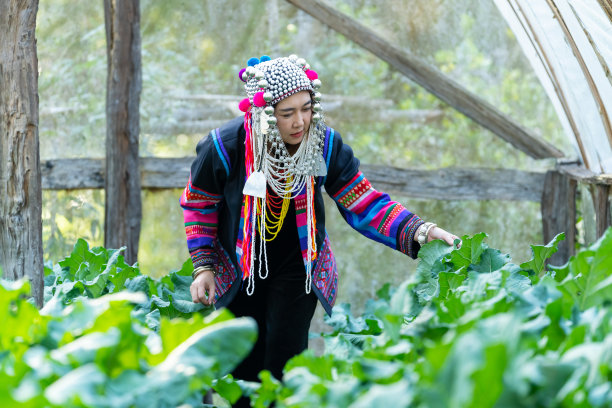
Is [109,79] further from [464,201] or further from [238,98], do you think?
[464,201]

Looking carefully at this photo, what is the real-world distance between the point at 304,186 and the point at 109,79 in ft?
8.09

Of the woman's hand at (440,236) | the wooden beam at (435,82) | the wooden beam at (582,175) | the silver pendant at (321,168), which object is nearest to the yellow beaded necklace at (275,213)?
the silver pendant at (321,168)

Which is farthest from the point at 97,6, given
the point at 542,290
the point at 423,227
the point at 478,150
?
the point at 542,290

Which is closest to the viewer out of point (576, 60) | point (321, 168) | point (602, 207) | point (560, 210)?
point (321, 168)

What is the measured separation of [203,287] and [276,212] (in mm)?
397

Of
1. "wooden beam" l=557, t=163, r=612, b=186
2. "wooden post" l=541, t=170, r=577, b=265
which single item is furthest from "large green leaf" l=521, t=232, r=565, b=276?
"wooden post" l=541, t=170, r=577, b=265

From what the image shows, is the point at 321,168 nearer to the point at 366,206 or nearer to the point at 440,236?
the point at 366,206

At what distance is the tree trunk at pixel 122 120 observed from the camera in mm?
4875

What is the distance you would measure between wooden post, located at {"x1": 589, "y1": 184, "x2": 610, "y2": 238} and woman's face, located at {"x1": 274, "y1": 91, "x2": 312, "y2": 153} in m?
2.20

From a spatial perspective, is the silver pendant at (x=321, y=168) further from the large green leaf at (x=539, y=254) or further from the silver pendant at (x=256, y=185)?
the large green leaf at (x=539, y=254)

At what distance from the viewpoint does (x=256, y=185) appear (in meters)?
2.75

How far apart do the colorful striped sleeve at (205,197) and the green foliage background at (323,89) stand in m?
2.31

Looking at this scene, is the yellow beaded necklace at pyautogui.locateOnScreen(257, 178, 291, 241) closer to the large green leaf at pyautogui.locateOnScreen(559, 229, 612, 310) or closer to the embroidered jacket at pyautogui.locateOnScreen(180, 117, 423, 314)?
the embroidered jacket at pyautogui.locateOnScreen(180, 117, 423, 314)

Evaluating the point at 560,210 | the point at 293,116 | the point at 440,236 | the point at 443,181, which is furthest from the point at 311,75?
the point at 560,210
